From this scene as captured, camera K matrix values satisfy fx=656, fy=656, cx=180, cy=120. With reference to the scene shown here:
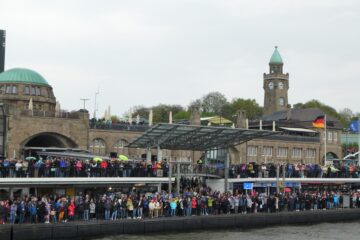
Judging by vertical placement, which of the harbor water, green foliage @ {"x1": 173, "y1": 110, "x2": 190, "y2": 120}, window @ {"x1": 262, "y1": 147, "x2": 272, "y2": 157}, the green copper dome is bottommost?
the harbor water

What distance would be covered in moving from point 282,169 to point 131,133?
82.1 feet

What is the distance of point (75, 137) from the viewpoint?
63125mm

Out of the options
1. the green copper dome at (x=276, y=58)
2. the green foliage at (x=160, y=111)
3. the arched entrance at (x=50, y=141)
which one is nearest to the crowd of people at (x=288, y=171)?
the arched entrance at (x=50, y=141)

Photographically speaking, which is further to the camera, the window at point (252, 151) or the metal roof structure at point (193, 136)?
the window at point (252, 151)

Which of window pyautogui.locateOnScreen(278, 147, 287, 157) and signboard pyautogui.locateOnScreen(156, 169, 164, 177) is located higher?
window pyautogui.locateOnScreen(278, 147, 287, 157)

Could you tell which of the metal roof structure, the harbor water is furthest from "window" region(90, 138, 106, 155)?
the harbor water

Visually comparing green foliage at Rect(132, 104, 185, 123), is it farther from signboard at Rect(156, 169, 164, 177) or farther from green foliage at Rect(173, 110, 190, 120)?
signboard at Rect(156, 169, 164, 177)

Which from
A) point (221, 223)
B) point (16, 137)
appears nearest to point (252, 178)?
point (221, 223)

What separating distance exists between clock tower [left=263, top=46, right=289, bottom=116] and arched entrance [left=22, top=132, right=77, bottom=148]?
75.9 m

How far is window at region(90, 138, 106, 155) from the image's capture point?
6741cm

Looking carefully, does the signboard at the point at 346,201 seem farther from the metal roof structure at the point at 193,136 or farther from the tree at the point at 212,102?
the tree at the point at 212,102

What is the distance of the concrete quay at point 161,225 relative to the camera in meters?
32.4

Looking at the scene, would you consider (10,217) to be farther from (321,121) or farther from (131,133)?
(321,121)

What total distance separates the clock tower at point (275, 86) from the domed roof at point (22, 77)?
67.6 meters
